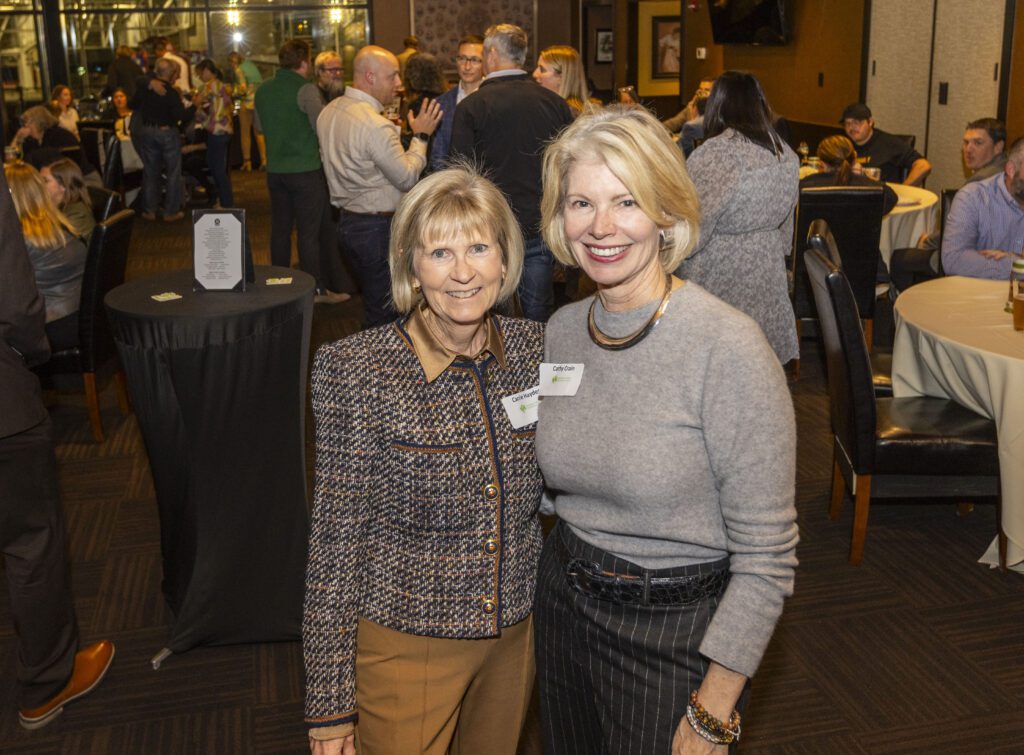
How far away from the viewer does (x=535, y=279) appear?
4.73 meters

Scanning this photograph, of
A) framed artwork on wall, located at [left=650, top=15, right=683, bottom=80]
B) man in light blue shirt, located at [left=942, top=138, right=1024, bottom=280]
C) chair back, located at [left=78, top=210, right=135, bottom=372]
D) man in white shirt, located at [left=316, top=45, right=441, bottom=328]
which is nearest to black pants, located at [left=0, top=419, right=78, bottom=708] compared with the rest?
chair back, located at [left=78, top=210, right=135, bottom=372]

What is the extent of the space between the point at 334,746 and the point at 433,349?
2.02 feet

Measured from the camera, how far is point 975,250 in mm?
4527

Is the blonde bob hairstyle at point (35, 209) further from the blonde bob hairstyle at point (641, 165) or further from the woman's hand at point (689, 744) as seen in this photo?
the woman's hand at point (689, 744)

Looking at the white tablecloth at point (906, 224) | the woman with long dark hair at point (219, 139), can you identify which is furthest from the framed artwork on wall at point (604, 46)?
the white tablecloth at point (906, 224)

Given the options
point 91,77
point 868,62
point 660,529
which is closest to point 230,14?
point 91,77

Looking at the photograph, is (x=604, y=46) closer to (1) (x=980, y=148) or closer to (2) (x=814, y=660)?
(1) (x=980, y=148)

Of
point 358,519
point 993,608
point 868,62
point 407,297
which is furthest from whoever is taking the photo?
point 868,62

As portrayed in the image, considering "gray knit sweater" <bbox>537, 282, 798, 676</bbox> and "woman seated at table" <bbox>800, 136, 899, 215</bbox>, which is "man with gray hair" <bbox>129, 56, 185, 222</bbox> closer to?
"woman seated at table" <bbox>800, 136, 899, 215</bbox>

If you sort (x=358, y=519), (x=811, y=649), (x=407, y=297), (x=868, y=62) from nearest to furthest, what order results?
(x=358, y=519)
(x=407, y=297)
(x=811, y=649)
(x=868, y=62)

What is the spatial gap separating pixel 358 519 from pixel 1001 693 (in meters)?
2.07

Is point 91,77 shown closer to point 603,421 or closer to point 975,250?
point 975,250

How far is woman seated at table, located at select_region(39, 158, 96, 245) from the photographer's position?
543cm

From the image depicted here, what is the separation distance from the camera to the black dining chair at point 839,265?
3594mm
